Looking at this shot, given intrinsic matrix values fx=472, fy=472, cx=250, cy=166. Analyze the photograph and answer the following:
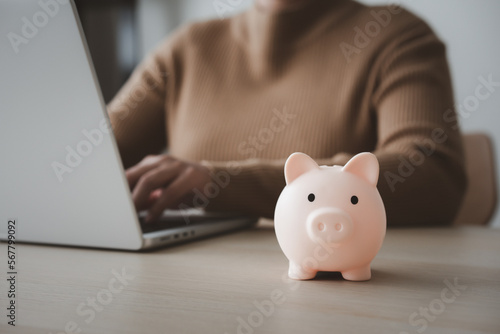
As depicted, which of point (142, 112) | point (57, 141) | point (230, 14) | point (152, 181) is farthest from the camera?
point (230, 14)

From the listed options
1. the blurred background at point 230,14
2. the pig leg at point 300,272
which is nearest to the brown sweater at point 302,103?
the pig leg at point 300,272

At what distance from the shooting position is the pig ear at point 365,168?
0.40m

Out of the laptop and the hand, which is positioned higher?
the laptop

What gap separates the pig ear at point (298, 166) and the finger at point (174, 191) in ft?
1.06

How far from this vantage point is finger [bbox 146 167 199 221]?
690 millimetres

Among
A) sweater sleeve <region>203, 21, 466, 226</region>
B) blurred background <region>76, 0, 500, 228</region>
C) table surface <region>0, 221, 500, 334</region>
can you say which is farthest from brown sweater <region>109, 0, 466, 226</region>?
blurred background <region>76, 0, 500, 228</region>

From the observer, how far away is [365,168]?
1.31 feet

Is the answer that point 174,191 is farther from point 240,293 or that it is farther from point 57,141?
point 240,293

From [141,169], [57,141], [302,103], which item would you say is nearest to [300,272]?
[57,141]

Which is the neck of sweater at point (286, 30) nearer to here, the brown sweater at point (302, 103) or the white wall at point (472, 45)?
the brown sweater at point (302, 103)

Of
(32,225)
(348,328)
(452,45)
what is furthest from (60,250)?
(452,45)

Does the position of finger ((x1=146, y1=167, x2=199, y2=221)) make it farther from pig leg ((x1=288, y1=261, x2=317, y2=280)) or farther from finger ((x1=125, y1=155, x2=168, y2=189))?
pig leg ((x1=288, y1=261, x2=317, y2=280))

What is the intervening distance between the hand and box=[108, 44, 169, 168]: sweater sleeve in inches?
17.0

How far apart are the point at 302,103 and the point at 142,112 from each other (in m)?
0.41
